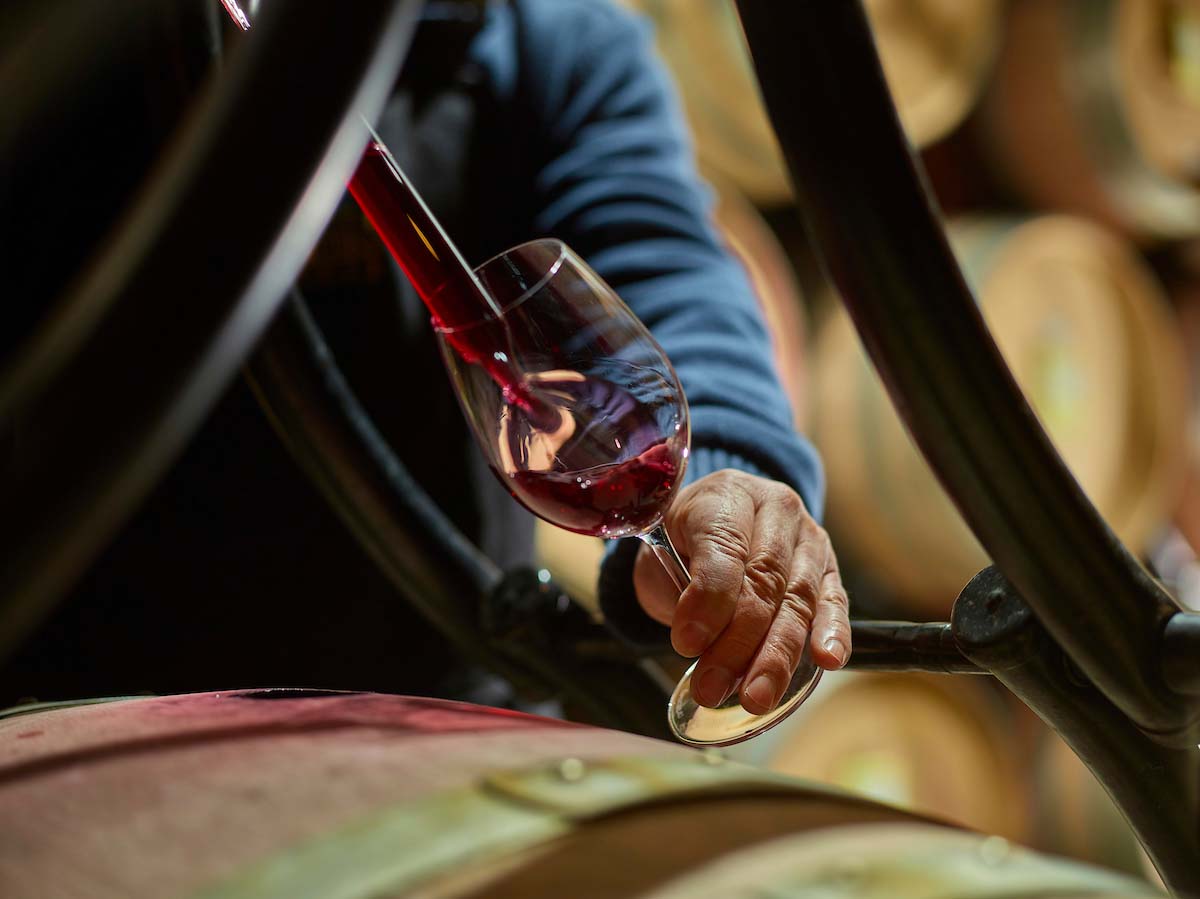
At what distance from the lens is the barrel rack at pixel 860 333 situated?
180 millimetres

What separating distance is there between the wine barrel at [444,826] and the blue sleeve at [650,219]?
0.81 feet

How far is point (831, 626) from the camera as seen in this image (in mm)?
421

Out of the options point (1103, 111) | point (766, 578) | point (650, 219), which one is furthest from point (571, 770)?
point (1103, 111)

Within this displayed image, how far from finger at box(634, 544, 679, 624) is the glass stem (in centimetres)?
4

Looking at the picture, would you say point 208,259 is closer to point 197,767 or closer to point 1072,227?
point 197,767

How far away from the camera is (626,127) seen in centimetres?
87

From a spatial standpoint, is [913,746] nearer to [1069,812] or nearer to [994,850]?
[1069,812]

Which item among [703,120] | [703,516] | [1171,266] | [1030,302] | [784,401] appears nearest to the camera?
[703,516]

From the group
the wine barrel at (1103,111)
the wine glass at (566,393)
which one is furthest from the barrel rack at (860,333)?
the wine barrel at (1103,111)

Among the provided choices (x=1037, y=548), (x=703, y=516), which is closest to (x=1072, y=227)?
(x=703, y=516)

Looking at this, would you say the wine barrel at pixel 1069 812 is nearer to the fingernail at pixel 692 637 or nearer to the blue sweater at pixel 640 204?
the blue sweater at pixel 640 204

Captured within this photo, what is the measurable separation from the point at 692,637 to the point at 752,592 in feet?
0.10

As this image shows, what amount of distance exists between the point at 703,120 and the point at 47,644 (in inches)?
35.9

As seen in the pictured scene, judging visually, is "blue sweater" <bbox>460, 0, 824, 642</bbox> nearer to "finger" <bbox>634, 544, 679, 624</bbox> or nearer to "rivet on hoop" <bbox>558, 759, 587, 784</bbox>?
"finger" <bbox>634, 544, 679, 624</bbox>
